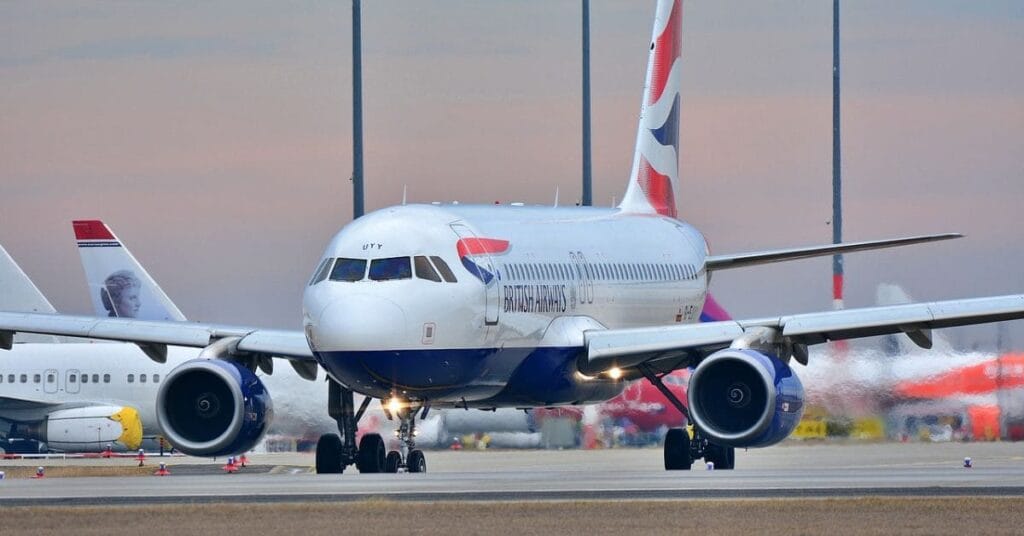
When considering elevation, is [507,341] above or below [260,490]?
above

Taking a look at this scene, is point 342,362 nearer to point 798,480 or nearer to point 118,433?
point 798,480

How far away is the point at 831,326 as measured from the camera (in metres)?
35.2

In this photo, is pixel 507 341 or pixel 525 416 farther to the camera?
pixel 525 416

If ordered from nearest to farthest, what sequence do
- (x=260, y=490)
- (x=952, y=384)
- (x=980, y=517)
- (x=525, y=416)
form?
(x=980, y=517) → (x=260, y=490) → (x=952, y=384) → (x=525, y=416)

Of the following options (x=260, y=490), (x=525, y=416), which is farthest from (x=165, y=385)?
(x=525, y=416)

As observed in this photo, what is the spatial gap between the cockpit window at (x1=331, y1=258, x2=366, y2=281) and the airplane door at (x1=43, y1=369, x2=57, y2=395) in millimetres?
41066

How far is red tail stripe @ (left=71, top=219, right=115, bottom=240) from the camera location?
3174 inches

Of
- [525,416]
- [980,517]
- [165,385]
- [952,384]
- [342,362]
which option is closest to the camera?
[980,517]

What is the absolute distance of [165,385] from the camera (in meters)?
36.6

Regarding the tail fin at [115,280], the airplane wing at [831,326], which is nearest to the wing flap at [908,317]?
the airplane wing at [831,326]

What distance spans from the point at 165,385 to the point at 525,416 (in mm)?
19729

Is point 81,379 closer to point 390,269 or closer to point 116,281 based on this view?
point 116,281

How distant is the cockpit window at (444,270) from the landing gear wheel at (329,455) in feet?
13.8

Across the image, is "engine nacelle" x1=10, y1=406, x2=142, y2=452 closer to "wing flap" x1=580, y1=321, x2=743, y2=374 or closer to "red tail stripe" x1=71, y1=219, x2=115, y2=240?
"red tail stripe" x1=71, y1=219, x2=115, y2=240
